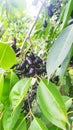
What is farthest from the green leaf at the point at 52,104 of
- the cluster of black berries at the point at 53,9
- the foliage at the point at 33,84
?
the cluster of black berries at the point at 53,9

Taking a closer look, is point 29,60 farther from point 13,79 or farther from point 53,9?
point 53,9

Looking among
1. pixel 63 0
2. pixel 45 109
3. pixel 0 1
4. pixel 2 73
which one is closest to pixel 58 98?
pixel 45 109

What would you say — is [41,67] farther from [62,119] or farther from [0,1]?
[0,1]

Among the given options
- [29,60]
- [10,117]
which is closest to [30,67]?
[29,60]

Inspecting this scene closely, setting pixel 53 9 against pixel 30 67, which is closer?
pixel 30 67

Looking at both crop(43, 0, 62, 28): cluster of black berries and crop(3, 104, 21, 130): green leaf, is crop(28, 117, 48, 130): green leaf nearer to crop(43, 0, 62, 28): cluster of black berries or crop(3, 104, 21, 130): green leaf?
crop(3, 104, 21, 130): green leaf
